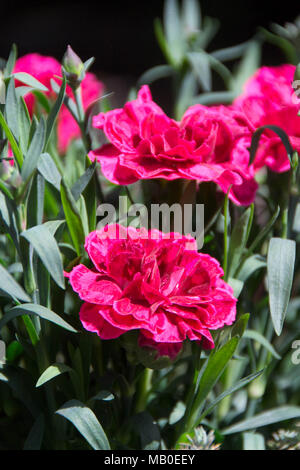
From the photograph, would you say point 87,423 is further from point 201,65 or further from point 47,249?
point 201,65

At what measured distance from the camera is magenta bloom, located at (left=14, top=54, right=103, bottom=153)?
711 mm

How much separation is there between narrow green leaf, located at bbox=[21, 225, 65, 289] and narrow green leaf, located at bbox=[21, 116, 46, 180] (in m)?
0.05

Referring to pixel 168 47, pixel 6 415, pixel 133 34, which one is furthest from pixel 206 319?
pixel 133 34

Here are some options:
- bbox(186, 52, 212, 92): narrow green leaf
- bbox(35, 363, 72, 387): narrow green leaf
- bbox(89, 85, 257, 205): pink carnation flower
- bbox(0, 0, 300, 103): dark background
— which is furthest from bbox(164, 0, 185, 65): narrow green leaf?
bbox(0, 0, 300, 103): dark background

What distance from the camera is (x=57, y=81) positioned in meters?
0.71

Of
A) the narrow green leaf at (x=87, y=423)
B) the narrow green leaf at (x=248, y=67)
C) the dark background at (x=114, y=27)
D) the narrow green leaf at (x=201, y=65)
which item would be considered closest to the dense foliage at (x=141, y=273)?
the narrow green leaf at (x=87, y=423)

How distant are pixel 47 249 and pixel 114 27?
2.28 metres

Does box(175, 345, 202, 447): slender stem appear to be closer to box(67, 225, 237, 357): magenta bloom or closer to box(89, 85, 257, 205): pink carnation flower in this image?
box(67, 225, 237, 357): magenta bloom

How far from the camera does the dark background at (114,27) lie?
2.22 meters

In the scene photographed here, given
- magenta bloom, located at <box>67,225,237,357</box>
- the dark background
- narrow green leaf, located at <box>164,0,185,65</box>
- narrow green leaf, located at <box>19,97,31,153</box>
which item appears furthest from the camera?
the dark background

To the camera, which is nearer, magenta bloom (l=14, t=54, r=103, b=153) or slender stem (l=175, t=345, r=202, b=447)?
slender stem (l=175, t=345, r=202, b=447)

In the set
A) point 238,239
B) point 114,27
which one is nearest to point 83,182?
point 238,239
